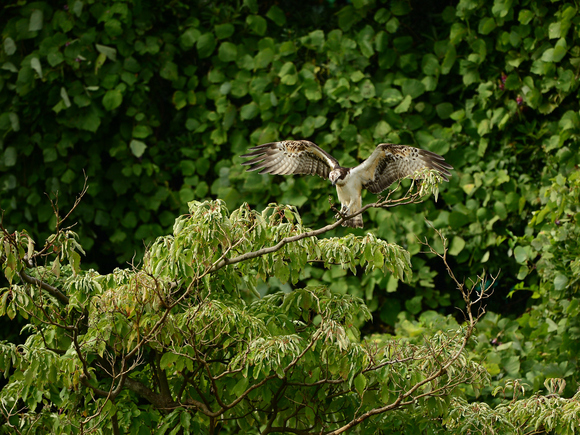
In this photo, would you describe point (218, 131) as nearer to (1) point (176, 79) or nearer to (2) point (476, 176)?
(1) point (176, 79)

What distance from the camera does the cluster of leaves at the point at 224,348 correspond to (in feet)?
7.79

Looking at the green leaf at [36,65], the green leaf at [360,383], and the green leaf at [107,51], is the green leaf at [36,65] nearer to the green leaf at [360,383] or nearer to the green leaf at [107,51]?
the green leaf at [107,51]

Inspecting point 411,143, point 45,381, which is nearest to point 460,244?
point 411,143

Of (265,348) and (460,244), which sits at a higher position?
(265,348)

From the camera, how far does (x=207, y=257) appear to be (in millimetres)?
2518

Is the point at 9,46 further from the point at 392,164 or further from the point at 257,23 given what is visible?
the point at 392,164

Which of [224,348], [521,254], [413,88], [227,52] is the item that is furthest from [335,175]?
[227,52]

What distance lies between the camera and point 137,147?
490cm

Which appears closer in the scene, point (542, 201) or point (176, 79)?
point (542, 201)

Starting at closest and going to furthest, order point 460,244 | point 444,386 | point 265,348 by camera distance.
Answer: point 265,348, point 444,386, point 460,244

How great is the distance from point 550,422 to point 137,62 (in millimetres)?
3639

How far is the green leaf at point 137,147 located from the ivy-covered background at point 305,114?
0.02 meters

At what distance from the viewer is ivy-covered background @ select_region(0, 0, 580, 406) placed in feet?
14.6

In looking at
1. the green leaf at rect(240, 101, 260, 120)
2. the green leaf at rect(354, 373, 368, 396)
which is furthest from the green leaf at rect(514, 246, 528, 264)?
the green leaf at rect(354, 373, 368, 396)
